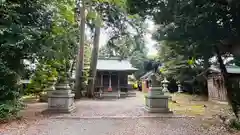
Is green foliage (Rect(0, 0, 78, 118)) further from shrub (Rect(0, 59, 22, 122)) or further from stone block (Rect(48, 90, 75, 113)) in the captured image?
stone block (Rect(48, 90, 75, 113))

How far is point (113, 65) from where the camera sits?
23906 mm

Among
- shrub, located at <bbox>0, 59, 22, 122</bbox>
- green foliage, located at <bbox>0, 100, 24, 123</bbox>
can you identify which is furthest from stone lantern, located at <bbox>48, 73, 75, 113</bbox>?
green foliage, located at <bbox>0, 100, 24, 123</bbox>

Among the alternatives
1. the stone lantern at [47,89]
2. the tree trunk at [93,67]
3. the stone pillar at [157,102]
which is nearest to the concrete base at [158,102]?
the stone pillar at [157,102]

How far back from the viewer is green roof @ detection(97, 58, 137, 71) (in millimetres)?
22156

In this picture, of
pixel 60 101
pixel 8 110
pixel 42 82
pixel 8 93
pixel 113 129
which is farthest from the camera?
pixel 42 82

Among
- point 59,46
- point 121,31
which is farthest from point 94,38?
point 59,46

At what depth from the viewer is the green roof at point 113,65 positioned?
72.7ft

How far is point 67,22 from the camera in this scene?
11.8m

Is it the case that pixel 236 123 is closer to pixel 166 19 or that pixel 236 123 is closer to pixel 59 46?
pixel 166 19

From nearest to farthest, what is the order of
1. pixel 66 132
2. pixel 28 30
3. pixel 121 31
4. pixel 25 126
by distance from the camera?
pixel 66 132
pixel 25 126
pixel 28 30
pixel 121 31

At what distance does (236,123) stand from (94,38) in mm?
14608

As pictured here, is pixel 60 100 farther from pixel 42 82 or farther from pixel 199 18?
pixel 42 82

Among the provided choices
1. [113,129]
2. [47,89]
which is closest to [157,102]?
[113,129]

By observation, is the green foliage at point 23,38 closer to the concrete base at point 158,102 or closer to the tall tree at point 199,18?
the tall tree at point 199,18
